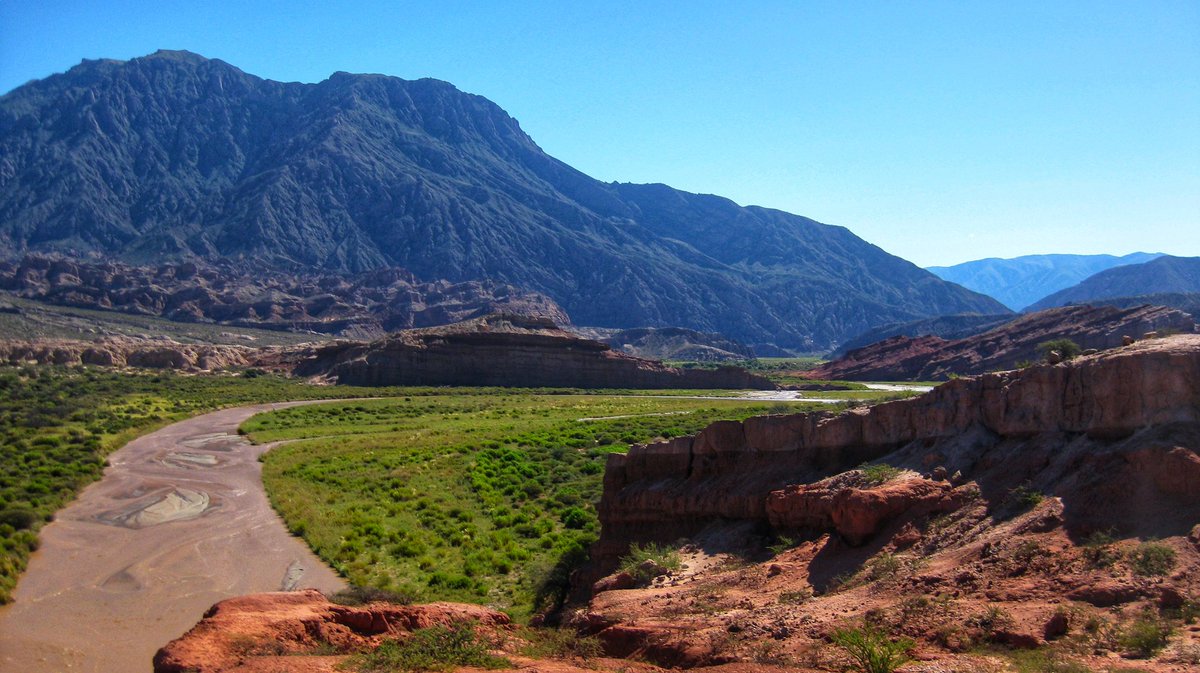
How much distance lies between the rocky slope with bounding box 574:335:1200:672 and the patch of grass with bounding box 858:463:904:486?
47mm

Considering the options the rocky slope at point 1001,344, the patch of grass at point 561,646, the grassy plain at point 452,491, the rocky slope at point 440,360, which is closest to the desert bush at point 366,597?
the grassy plain at point 452,491

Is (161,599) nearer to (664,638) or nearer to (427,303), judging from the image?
(664,638)

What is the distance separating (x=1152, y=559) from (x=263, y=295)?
161m

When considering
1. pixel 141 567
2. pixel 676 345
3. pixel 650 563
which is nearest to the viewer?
pixel 650 563

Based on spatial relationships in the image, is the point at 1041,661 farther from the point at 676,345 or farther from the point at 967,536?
the point at 676,345

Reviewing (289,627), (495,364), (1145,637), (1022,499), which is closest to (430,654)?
(289,627)

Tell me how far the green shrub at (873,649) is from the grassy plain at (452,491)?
9.67m

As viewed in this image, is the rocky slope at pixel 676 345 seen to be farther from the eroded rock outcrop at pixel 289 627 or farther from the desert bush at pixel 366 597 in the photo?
the eroded rock outcrop at pixel 289 627

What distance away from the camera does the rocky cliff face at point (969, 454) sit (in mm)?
10320

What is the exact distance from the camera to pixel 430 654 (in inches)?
419

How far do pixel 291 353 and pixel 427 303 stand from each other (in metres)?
71.4

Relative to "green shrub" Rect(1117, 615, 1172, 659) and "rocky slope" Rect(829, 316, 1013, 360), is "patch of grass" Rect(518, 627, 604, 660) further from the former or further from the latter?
"rocky slope" Rect(829, 316, 1013, 360)

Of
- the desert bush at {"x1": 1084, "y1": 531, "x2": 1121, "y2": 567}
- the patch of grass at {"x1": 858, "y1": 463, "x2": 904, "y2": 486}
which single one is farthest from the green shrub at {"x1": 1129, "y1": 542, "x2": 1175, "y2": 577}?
the patch of grass at {"x1": 858, "y1": 463, "x2": 904, "y2": 486}

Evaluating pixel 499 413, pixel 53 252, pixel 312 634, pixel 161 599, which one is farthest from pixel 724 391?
pixel 53 252
